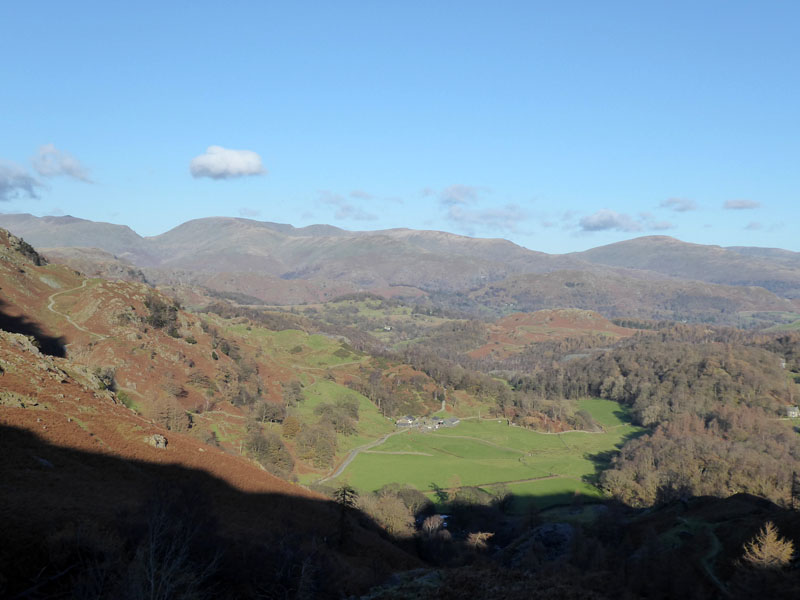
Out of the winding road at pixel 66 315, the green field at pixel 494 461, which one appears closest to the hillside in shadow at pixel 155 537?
the green field at pixel 494 461

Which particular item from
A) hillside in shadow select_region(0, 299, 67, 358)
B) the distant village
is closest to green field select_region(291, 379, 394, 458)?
the distant village

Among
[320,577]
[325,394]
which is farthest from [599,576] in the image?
[325,394]

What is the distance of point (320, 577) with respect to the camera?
3047cm

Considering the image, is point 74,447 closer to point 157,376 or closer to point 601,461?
point 157,376

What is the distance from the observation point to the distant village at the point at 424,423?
140750 millimetres

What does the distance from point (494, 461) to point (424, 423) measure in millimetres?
31136

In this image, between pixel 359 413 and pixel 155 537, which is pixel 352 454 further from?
pixel 155 537

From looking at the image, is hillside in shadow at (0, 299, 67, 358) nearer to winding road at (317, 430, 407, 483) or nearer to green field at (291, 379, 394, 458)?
winding road at (317, 430, 407, 483)

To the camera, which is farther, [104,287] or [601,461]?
[601,461]

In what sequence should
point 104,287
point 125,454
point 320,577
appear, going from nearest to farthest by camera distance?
point 320,577, point 125,454, point 104,287

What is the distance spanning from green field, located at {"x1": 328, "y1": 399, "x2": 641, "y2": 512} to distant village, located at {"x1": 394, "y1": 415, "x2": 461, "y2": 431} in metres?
2.96

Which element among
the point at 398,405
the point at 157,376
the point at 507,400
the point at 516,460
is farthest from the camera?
the point at 507,400

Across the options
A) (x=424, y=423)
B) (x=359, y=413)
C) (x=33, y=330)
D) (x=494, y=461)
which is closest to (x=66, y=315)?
(x=33, y=330)

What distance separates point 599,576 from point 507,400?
481 ft
